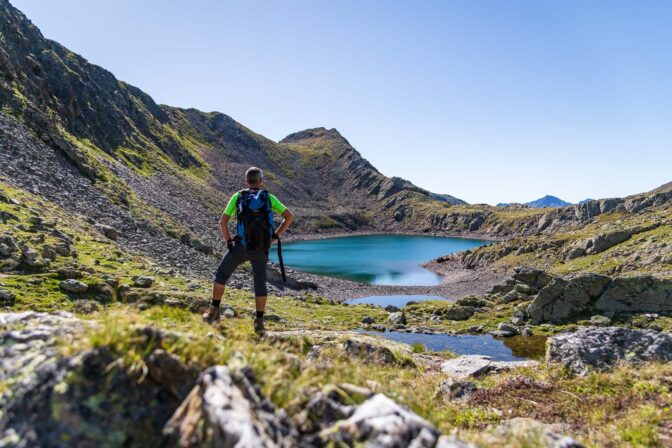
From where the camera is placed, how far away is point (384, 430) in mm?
3781

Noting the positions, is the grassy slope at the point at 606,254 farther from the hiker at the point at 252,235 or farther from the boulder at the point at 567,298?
the hiker at the point at 252,235

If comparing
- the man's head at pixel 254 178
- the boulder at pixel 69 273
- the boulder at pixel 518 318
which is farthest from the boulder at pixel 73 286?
the boulder at pixel 518 318

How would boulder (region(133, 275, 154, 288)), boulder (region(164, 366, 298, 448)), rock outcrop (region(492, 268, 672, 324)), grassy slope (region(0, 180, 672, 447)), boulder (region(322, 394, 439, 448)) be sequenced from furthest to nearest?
rock outcrop (region(492, 268, 672, 324)), boulder (region(133, 275, 154, 288)), grassy slope (region(0, 180, 672, 447)), boulder (region(322, 394, 439, 448)), boulder (region(164, 366, 298, 448))

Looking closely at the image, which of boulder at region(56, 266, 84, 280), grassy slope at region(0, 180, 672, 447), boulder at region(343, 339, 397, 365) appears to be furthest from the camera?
boulder at region(56, 266, 84, 280)

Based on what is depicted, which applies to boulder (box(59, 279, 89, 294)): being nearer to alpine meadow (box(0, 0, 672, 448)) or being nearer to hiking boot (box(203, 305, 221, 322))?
alpine meadow (box(0, 0, 672, 448))

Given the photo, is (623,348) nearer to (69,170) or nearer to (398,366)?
(398,366)

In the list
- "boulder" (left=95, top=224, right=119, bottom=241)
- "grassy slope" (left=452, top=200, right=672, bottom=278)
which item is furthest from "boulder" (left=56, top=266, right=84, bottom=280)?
"grassy slope" (left=452, top=200, right=672, bottom=278)

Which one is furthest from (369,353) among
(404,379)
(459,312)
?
(459,312)

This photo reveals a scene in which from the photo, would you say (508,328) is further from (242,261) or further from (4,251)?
(4,251)

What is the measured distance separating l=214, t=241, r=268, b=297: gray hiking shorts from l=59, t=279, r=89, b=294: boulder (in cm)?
975

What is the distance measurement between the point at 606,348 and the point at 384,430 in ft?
30.6

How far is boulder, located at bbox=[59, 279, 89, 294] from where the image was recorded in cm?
1698

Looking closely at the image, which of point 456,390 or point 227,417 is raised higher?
point 227,417

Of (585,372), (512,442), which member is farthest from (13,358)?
(585,372)
